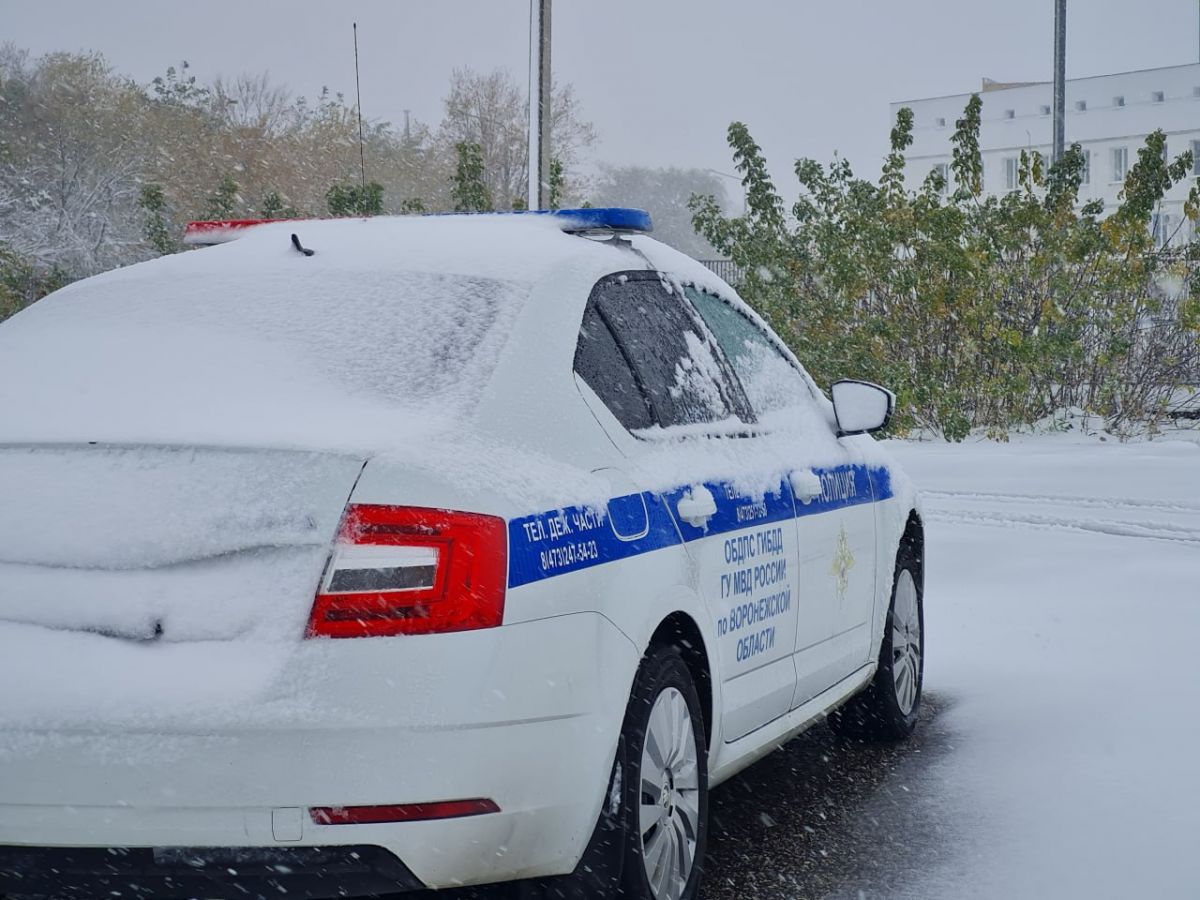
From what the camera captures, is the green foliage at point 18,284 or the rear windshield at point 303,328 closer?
the rear windshield at point 303,328

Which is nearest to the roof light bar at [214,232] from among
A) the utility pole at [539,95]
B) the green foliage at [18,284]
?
the utility pole at [539,95]

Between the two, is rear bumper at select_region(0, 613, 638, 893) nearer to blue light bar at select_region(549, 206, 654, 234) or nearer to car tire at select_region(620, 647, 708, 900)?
car tire at select_region(620, 647, 708, 900)

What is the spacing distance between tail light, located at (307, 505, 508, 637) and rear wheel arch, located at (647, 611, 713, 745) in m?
0.72

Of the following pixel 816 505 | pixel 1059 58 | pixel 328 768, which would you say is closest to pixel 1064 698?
pixel 816 505

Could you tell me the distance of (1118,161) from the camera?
86.2 metres

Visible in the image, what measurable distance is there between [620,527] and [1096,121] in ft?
290

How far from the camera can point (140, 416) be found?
322 centimetres

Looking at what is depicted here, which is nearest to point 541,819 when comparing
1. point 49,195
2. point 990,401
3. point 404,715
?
point 404,715

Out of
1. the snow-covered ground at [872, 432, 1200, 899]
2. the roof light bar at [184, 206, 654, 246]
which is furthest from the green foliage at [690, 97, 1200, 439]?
the roof light bar at [184, 206, 654, 246]

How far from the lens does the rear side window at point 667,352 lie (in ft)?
13.4

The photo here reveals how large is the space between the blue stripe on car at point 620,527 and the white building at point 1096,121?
82.1 meters

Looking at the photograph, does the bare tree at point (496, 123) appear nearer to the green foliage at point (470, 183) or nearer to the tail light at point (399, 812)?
the green foliage at point (470, 183)

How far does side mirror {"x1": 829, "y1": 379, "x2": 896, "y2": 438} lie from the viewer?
532 centimetres

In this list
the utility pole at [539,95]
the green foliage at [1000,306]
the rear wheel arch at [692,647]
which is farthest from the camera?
the utility pole at [539,95]
